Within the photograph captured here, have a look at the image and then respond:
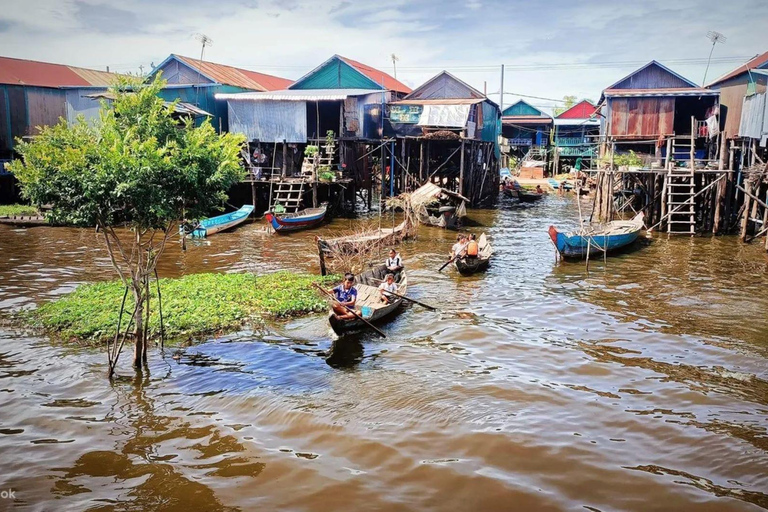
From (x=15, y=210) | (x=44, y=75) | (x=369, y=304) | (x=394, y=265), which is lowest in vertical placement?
(x=369, y=304)

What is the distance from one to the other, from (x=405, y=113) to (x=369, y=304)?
20.7 meters

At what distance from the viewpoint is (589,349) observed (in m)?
11.6

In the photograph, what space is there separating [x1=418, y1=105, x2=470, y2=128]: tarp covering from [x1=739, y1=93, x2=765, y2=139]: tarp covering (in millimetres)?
12651

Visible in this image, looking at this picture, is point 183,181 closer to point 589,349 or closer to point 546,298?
point 589,349

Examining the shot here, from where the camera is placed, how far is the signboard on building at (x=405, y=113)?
31719 mm

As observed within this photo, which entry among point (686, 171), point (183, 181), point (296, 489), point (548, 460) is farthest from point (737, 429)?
point (686, 171)

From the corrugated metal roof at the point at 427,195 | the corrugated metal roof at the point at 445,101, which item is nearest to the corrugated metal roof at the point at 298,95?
the corrugated metal roof at the point at 445,101

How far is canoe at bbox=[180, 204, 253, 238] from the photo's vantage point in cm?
2375

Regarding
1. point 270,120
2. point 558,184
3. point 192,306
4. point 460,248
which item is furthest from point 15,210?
point 558,184

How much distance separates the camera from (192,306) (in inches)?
492

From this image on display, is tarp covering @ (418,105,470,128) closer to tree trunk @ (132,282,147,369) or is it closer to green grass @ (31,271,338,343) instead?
green grass @ (31,271,338,343)

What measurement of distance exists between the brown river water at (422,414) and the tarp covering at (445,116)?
17.7 m

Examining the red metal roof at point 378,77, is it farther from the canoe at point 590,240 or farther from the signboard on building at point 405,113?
the canoe at point 590,240

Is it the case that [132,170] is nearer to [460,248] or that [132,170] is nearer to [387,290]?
[387,290]
